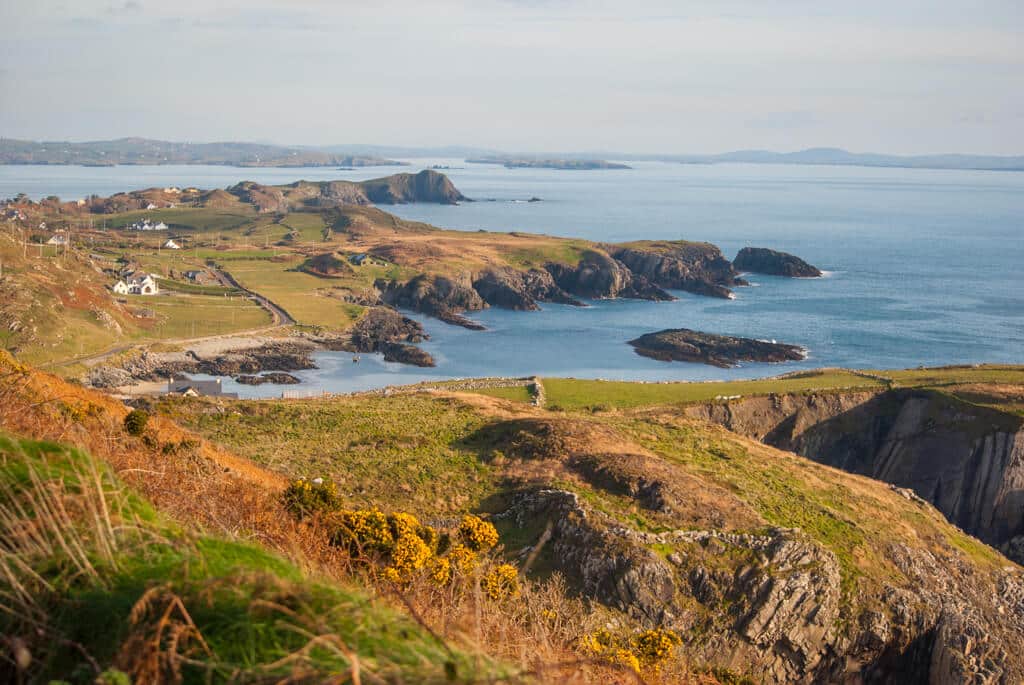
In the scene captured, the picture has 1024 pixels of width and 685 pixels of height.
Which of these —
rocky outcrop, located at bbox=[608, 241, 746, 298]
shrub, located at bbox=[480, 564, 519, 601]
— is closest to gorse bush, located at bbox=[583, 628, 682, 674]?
shrub, located at bbox=[480, 564, 519, 601]

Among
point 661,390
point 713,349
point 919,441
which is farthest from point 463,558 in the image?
point 713,349

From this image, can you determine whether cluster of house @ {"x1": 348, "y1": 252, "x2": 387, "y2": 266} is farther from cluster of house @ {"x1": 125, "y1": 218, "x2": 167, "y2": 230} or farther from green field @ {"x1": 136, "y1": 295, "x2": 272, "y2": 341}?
cluster of house @ {"x1": 125, "y1": 218, "x2": 167, "y2": 230}

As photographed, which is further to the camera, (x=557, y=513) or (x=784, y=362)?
(x=784, y=362)

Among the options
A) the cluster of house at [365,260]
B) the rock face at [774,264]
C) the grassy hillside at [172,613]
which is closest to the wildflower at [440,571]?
the grassy hillside at [172,613]

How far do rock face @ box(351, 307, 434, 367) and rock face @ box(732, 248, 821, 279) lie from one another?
60.6 m

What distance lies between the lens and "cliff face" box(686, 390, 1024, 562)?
127 feet

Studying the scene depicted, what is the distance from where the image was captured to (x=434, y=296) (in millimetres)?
98438

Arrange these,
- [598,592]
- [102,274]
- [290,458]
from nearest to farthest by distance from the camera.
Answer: [598,592] < [290,458] < [102,274]

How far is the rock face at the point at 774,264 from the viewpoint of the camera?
12612 cm

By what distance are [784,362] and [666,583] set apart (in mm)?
61137

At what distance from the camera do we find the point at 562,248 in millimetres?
122312

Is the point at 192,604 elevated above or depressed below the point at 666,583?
above

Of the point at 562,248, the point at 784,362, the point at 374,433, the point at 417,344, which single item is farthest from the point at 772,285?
the point at 374,433

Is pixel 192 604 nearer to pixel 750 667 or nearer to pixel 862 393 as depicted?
pixel 750 667
